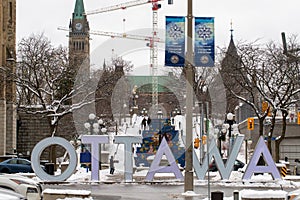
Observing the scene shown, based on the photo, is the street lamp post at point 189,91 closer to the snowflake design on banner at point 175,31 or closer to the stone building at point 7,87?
the snowflake design on banner at point 175,31

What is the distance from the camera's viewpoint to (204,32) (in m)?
23.6

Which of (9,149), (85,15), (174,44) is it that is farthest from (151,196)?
(85,15)

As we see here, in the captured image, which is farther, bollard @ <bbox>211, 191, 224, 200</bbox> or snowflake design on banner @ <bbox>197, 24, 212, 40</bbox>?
snowflake design on banner @ <bbox>197, 24, 212, 40</bbox>

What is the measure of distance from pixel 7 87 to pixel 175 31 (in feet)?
130

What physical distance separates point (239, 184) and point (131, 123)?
5221 centimetres

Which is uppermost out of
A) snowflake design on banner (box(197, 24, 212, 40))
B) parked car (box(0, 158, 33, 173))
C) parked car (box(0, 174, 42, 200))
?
snowflake design on banner (box(197, 24, 212, 40))

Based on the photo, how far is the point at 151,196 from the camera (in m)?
26.7

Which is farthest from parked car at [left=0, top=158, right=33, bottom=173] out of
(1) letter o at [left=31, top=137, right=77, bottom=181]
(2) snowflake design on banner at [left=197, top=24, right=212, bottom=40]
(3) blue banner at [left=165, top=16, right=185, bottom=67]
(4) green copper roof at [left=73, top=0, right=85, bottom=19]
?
(4) green copper roof at [left=73, top=0, right=85, bottom=19]

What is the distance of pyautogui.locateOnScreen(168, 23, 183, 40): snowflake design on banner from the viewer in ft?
76.8

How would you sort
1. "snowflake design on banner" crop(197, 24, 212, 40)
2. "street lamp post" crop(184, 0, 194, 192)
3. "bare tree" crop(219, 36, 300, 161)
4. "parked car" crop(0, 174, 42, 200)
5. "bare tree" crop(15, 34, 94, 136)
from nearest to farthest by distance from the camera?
"parked car" crop(0, 174, 42, 200)
"street lamp post" crop(184, 0, 194, 192)
"snowflake design on banner" crop(197, 24, 212, 40)
"bare tree" crop(219, 36, 300, 161)
"bare tree" crop(15, 34, 94, 136)

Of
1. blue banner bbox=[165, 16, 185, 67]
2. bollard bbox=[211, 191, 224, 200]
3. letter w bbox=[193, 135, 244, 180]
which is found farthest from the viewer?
letter w bbox=[193, 135, 244, 180]

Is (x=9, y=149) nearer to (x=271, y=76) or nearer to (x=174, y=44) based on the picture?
(x=271, y=76)

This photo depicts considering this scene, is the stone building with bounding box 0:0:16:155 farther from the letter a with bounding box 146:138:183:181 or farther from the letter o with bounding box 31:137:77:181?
the letter a with bounding box 146:138:183:181

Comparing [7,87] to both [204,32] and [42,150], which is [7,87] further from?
[204,32]
